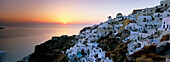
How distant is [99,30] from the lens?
126 ft

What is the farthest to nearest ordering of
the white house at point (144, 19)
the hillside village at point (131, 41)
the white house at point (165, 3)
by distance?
the white house at point (165, 3) < the white house at point (144, 19) < the hillside village at point (131, 41)

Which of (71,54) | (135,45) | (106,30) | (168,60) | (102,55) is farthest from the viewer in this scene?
(106,30)

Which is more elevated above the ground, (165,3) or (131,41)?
(165,3)

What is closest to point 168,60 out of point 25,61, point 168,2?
point 168,2

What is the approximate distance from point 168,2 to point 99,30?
85.8 feet

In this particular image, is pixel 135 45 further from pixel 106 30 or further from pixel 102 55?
pixel 106 30

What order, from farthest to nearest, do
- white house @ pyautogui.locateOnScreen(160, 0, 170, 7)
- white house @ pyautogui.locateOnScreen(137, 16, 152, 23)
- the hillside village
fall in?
white house @ pyautogui.locateOnScreen(160, 0, 170, 7), white house @ pyautogui.locateOnScreen(137, 16, 152, 23), the hillside village

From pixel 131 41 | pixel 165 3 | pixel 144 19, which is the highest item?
pixel 165 3

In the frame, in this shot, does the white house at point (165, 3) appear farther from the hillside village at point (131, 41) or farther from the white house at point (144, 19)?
the white house at point (144, 19)

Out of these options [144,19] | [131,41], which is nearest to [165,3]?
[144,19]

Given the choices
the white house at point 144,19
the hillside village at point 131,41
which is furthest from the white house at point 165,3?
the white house at point 144,19

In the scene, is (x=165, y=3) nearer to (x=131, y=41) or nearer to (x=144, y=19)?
(x=144, y=19)

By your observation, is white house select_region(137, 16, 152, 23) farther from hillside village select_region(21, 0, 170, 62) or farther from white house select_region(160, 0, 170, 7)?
white house select_region(160, 0, 170, 7)

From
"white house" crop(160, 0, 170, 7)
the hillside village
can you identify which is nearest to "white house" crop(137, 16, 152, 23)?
the hillside village
